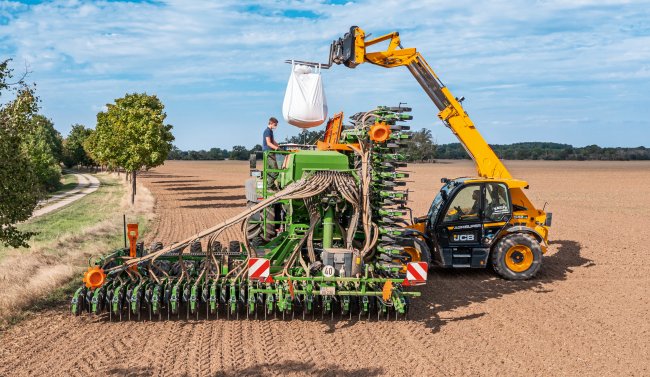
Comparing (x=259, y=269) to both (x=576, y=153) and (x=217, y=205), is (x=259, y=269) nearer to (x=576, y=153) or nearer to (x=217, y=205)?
(x=217, y=205)

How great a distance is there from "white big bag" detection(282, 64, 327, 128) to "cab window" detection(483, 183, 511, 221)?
3670 mm

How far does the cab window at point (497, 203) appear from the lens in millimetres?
11234

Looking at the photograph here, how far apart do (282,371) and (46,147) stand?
43.6m

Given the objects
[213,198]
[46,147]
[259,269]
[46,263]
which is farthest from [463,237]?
[46,147]

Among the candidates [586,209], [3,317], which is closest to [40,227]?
[3,317]

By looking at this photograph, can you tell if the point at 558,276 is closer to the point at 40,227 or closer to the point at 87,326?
the point at 87,326

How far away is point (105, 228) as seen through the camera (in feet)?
59.7

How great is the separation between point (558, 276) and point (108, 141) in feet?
77.5

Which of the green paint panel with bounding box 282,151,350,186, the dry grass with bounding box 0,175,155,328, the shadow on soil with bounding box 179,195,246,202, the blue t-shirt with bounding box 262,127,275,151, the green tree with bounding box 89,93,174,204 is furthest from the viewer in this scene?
the shadow on soil with bounding box 179,195,246,202

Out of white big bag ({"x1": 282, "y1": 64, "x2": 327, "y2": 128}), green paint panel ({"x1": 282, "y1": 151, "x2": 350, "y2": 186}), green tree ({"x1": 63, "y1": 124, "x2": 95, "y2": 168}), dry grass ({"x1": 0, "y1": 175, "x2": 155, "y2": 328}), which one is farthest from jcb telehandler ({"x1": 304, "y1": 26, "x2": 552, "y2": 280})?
green tree ({"x1": 63, "y1": 124, "x2": 95, "y2": 168})

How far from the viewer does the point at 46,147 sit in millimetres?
44375

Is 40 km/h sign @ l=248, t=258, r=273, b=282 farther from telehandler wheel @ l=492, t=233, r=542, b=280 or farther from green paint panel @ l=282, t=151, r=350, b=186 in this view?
telehandler wheel @ l=492, t=233, r=542, b=280

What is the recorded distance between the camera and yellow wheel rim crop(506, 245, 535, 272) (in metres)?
11.2

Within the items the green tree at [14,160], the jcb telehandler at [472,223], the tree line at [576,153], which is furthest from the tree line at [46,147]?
the tree line at [576,153]
